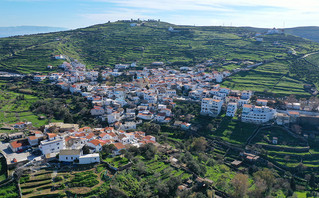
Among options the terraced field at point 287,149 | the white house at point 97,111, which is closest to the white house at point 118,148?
the white house at point 97,111

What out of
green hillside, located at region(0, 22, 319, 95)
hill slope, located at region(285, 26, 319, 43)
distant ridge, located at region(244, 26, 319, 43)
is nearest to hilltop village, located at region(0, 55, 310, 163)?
green hillside, located at region(0, 22, 319, 95)

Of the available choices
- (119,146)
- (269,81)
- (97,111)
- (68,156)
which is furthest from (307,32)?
(68,156)

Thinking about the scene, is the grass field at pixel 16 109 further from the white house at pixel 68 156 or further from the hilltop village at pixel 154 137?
the white house at pixel 68 156

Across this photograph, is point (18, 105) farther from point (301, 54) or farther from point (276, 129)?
point (301, 54)

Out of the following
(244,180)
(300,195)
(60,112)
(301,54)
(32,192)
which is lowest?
(300,195)

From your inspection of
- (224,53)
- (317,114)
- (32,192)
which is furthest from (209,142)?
(224,53)

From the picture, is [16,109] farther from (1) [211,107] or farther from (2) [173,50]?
(2) [173,50]
